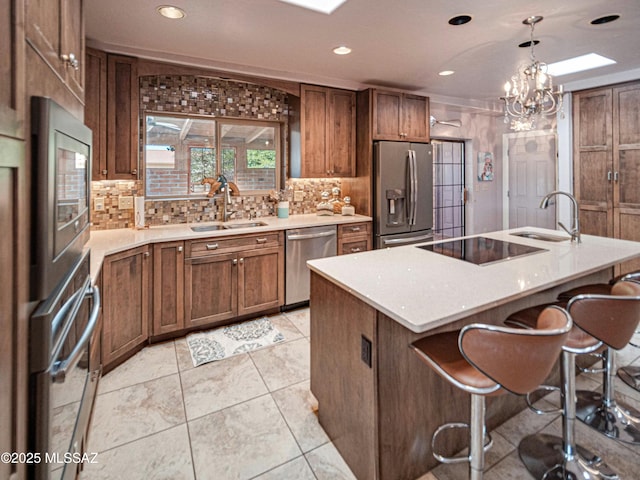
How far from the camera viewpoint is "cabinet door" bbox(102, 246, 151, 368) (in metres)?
2.45

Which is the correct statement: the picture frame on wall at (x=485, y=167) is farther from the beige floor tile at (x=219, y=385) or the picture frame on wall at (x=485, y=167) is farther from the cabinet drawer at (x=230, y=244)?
the beige floor tile at (x=219, y=385)

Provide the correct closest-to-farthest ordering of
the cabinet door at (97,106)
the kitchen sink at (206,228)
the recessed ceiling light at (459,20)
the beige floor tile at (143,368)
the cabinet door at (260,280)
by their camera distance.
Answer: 1. the beige floor tile at (143,368)
2. the recessed ceiling light at (459,20)
3. the cabinet door at (97,106)
4. the cabinet door at (260,280)
5. the kitchen sink at (206,228)

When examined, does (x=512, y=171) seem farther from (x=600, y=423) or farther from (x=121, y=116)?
(x=121, y=116)

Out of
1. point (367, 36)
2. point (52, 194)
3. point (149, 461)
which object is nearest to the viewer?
point (52, 194)

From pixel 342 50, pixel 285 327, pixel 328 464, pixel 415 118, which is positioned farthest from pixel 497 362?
pixel 415 118

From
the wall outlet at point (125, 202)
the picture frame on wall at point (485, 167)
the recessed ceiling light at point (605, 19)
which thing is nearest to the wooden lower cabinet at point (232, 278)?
the wall outlet at point (125, 202)

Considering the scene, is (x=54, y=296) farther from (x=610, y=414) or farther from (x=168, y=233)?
(x=610, y=414)

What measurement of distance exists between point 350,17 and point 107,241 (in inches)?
101

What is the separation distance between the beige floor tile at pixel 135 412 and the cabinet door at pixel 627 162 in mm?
5295

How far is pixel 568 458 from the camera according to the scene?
1631mm

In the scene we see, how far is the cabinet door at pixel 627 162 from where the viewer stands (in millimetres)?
4160

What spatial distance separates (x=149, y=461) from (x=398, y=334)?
1.44 metres

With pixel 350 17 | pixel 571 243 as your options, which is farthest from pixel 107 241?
pixel 571 243

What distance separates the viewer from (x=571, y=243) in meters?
2.49
